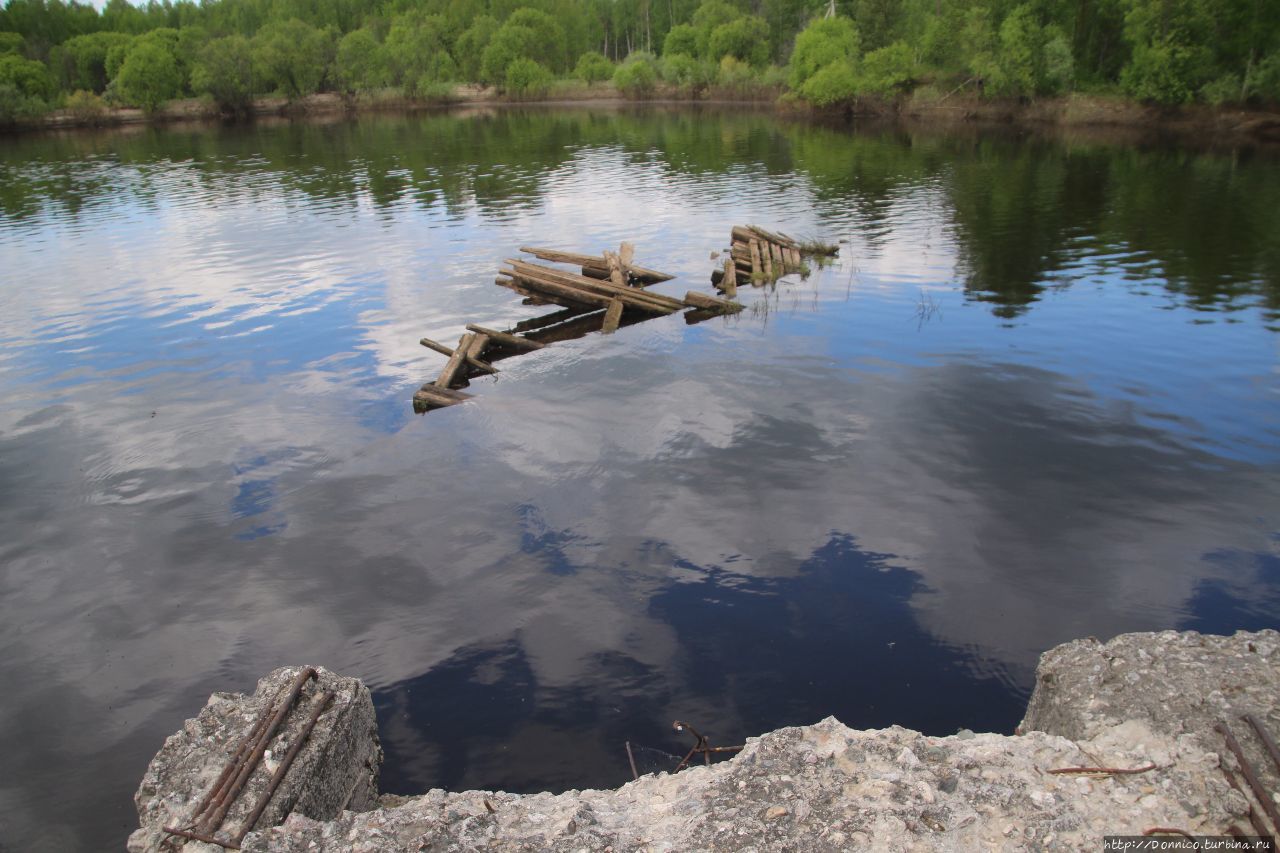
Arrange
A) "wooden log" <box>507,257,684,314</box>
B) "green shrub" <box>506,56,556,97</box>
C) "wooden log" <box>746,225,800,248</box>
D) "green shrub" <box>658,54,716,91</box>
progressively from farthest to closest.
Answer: "green shrub" <box>506,56,556,97</box> < "green shrub" <box>658,54,716,91</box> < "wooden log" <box>746,225,800,248</box> < "wooden log" <box>507,257,684,314</box>

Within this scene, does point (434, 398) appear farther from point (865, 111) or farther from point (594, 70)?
point (594, 70)

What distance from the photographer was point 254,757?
19.5 ft

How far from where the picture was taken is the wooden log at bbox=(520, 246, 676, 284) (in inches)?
959

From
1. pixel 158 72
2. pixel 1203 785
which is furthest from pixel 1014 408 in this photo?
pixel 158 72

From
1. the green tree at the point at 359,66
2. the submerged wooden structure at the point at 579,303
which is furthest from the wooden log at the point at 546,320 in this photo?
the green tree at the point at 359,66

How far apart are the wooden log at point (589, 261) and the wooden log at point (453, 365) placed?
6.53 metres

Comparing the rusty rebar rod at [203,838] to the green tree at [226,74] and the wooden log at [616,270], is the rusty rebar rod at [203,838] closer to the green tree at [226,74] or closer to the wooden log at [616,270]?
the wooden log at [616,270]

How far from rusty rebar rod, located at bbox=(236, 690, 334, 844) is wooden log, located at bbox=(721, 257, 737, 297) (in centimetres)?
1873

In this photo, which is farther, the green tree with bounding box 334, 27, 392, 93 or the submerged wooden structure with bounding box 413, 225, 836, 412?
the green tree with bounding box 334, 27, 392, 93

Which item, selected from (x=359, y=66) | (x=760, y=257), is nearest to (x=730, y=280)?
(x=760, y=257)

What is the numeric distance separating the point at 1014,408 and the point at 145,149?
8714cm

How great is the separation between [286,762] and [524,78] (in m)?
144

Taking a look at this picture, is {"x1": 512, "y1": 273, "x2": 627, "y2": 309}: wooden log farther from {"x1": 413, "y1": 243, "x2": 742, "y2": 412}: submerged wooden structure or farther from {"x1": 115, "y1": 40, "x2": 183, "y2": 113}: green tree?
{"x1": 115, "y1": 40, "x2": 183, "y2": 113}: green tree

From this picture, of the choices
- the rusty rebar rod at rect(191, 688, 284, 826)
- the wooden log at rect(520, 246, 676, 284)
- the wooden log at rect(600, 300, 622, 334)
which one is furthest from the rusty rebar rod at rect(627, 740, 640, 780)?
the wooden log at rect(520, 246, 676, 284)
